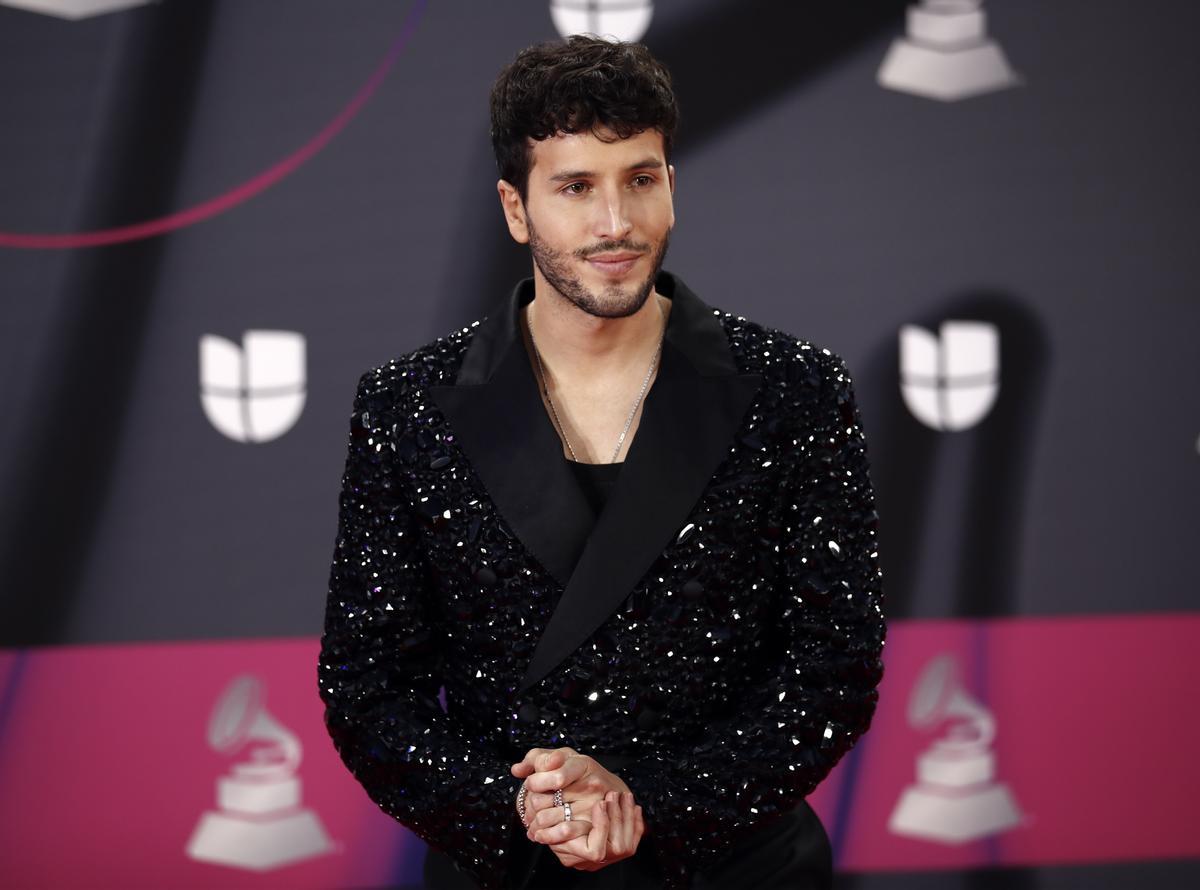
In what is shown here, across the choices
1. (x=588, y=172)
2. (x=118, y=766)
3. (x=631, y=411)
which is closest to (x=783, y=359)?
(x=631, y=411)

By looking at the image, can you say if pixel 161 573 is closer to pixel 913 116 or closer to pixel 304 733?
pixel 304 733

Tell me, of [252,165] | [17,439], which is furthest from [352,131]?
[17,439]

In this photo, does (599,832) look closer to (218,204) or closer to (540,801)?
(540,801)

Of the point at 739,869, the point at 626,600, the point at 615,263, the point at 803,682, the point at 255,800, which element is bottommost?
the point at 255,800

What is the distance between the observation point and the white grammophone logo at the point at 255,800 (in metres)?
2.88

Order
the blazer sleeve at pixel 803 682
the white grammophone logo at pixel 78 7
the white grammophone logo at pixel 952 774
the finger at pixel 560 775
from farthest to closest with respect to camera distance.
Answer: the white grammophone logo at pixel 952 774 < the white grammophone logo at pixel 78 7 < the blazer sleeve at pixel 803 682 < the finger at pixel 560 775

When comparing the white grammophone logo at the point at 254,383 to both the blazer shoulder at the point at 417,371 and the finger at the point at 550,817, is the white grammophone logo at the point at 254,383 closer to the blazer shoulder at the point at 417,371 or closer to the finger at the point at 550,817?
the blazer shoulder at the point at 417,371

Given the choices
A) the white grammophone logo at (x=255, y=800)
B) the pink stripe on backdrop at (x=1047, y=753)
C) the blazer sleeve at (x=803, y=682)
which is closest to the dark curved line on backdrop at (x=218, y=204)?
the white grammophone logo at (x=255, y=800)

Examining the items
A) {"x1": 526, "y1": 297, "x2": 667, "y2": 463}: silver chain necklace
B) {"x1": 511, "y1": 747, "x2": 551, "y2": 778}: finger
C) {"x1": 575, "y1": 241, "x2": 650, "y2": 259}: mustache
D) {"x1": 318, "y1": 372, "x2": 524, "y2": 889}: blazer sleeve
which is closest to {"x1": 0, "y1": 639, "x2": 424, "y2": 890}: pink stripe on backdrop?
{"x1": 318, "y1": 372, "x2": 524, "y2": 889}: blazer sleeve

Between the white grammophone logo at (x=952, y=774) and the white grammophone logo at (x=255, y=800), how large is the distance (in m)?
1.26

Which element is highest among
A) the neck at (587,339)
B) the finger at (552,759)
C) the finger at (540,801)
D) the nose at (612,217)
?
the nose at (612,217)

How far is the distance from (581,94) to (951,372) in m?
1.56

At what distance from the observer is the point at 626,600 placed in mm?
1736

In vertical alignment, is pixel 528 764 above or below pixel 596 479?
below
